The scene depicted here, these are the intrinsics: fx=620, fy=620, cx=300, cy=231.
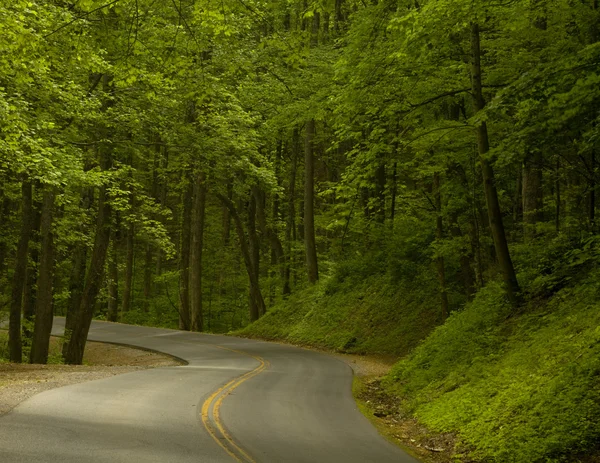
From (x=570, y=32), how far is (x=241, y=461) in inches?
548

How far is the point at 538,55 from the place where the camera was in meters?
15.0

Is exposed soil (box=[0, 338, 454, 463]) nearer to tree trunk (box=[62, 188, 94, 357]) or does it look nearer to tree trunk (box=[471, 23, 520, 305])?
tree trunk (box=[62, 188, 94, 357])

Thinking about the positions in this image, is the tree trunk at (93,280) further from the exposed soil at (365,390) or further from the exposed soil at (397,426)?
the exposed soil at (397,426)

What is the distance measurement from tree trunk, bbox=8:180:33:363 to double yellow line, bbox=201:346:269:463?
9.22 m

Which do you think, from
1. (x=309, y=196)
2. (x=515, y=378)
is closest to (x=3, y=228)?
(x=309, y=196)

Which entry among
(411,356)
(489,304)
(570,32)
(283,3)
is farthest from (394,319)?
(283,3)

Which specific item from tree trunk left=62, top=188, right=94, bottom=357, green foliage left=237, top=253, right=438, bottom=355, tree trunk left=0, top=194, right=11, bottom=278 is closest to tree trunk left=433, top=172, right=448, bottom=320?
green foliage left=237, top=253, right=438, bottom=355

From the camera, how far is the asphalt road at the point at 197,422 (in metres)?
7.78

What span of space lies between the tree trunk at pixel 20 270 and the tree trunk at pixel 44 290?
671mm

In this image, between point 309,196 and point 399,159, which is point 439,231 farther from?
point 309,196

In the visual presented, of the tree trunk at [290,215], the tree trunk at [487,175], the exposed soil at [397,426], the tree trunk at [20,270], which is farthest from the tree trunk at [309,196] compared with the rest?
the tree trunk at [487,175]

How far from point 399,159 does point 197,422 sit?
12911 millimetres

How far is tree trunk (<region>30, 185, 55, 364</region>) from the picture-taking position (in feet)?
64.3

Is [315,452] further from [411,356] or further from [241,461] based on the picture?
[411,356]
